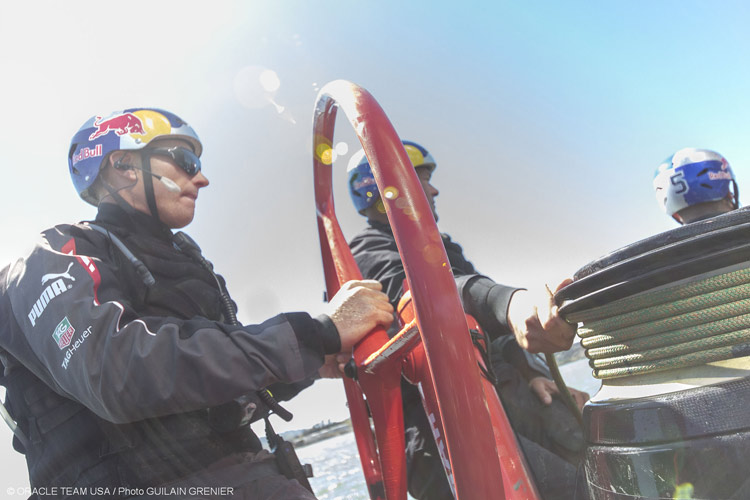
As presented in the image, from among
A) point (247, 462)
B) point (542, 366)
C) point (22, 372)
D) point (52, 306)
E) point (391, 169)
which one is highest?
point (391, 169)

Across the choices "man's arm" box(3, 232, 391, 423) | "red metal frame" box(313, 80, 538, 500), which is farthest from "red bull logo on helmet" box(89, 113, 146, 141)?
"red metal frame" box(313, 80, 538, 500)

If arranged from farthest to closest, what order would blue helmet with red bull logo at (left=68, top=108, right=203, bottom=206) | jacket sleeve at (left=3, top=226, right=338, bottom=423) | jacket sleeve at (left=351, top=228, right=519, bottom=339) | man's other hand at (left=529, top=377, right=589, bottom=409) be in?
man's other hand at (left=529, top=377, right=589, bottom=409) < blue helmet with red bull logo at (left=68, top=108, right=203, bottom=206) < jacket sleeve at (left=351, top=228, right=519, bottom=339) < jacket sleeve at (left=3, top=226, right=338, bottom=423)

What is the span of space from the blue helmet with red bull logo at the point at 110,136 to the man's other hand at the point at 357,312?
3.99 feet

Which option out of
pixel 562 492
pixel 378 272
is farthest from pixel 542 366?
pixel 378 272

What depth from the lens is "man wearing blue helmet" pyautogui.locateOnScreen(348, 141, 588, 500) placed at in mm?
2024

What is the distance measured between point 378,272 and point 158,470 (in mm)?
1238

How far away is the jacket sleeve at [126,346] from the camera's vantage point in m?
1.32

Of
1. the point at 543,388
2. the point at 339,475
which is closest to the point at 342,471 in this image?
the point at 339,475

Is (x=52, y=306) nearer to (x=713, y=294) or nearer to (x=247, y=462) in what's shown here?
(x=247, y=462)

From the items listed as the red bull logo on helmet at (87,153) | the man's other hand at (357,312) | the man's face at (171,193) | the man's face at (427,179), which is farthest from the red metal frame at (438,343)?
the man's face at (427,179)

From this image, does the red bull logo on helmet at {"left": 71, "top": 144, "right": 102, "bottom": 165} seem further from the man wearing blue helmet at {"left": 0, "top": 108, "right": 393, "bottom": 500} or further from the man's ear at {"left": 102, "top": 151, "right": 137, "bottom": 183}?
the man wearing blue helmet at {"left": 0, "top": 108, "right": 393, "bottom": 500}

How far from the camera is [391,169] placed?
1.07m

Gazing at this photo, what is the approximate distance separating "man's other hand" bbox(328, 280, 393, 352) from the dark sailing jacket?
0.12ft

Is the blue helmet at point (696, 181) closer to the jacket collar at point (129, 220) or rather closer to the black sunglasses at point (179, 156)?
the black sunglasses at point (179, 156)
